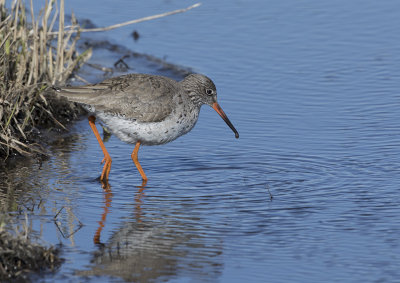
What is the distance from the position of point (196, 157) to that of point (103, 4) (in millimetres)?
6188

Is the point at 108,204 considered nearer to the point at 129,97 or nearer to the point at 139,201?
the point at 139,201

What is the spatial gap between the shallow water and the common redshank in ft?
1.50

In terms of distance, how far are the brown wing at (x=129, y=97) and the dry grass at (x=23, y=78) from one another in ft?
1.82

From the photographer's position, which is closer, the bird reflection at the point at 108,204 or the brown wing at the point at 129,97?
the bird reflection at the point at 108,204

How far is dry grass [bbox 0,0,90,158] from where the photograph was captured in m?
8.21

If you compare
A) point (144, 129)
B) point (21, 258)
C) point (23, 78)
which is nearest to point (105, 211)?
point (144, 129)

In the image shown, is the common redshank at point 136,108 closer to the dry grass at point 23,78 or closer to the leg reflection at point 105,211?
the leg reflection at point 105,211

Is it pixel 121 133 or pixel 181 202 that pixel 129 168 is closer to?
pixel 121 133

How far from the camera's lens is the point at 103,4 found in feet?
46.3

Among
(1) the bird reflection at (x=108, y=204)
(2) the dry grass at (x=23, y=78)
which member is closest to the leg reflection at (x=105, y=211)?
(1) the bird reflection at (x=108, y=204)

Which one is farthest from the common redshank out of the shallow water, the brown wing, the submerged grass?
the submerged grass

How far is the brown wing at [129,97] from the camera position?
8.03m

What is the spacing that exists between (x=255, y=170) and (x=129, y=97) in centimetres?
155

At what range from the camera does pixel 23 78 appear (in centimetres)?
916
